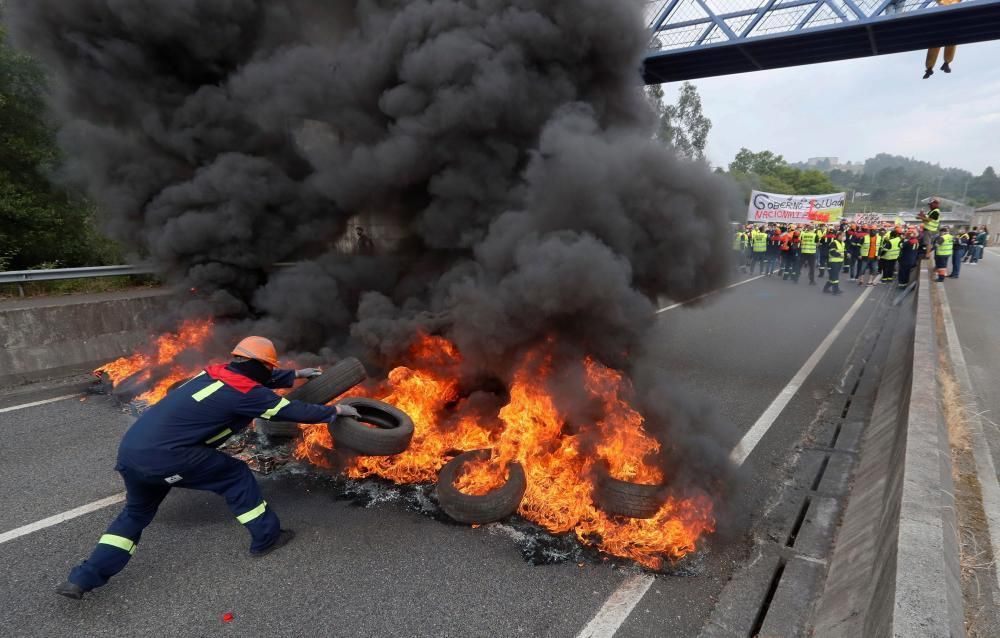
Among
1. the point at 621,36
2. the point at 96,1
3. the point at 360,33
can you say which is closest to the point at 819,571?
the point at 621,36

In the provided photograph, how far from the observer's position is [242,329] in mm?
6965

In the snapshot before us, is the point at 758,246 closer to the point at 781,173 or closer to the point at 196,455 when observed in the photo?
the point at 196,455

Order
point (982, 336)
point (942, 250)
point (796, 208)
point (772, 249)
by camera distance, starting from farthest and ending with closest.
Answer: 1. point (796, 208)
2. point (772, 249)
3. point (942, 250)
4. point (982, 336)

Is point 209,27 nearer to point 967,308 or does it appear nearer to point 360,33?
point 360,33

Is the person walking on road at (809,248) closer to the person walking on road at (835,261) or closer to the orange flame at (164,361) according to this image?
the person walking on road at (835,261)

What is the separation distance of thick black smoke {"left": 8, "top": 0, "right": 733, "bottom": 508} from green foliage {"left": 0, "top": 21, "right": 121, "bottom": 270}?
4.64ft

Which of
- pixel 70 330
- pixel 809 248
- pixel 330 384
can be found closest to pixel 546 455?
pixel 330 384

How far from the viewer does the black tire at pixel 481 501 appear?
3.91 m

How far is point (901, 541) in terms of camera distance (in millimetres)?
2756

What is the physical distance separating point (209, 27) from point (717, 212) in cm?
729

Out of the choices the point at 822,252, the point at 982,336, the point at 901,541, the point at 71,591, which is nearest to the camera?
the point at 901,541

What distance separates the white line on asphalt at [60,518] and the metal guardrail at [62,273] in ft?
16.3

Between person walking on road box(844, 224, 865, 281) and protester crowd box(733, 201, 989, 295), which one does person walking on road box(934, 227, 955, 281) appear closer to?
protester crowd box(733, 201, 989, 295)

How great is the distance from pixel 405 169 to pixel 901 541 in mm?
5726
